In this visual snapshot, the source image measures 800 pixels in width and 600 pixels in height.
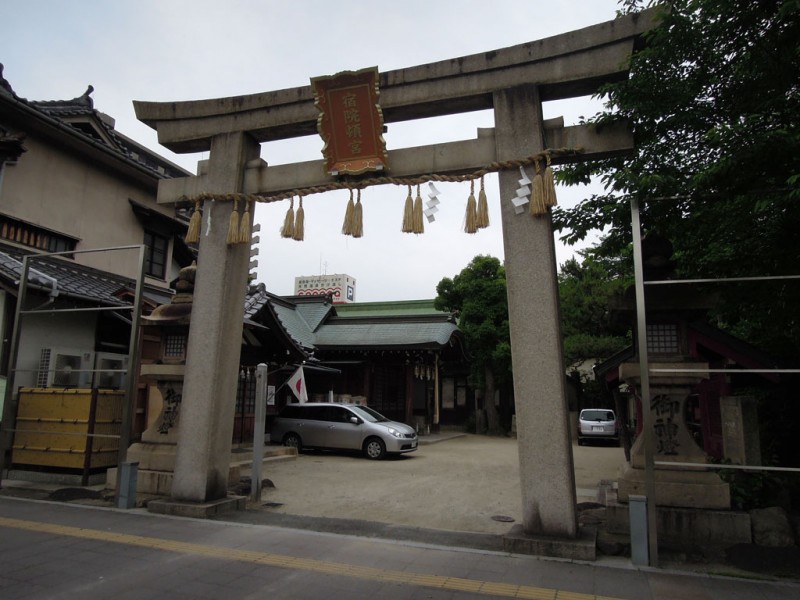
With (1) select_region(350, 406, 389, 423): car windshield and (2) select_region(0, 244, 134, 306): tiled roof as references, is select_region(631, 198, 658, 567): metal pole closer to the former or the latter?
(2) select_region(0, 244, 134, 306): tiled roof

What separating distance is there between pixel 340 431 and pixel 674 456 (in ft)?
36.8

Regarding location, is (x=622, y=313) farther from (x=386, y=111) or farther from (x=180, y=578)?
(x=180, y=578)

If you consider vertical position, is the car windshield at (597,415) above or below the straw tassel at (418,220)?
below

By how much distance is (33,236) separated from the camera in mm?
12242

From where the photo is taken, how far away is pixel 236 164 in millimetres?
7566

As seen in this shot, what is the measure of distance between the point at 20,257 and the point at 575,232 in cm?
1109

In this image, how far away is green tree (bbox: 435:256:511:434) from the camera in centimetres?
2361

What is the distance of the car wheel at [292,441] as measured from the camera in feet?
53.2

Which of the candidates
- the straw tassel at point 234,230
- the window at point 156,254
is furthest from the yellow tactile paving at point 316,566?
the window at point 156,254

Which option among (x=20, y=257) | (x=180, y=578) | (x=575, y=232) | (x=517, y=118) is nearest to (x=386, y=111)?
(x=517, y=118)

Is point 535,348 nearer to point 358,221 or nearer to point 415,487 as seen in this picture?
point 358,221

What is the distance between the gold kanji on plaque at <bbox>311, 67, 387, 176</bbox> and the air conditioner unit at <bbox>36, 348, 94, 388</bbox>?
6.93 meters

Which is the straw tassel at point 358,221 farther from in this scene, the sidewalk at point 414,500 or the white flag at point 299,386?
the white flag at point 299,386

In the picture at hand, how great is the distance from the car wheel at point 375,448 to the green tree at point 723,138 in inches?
396
